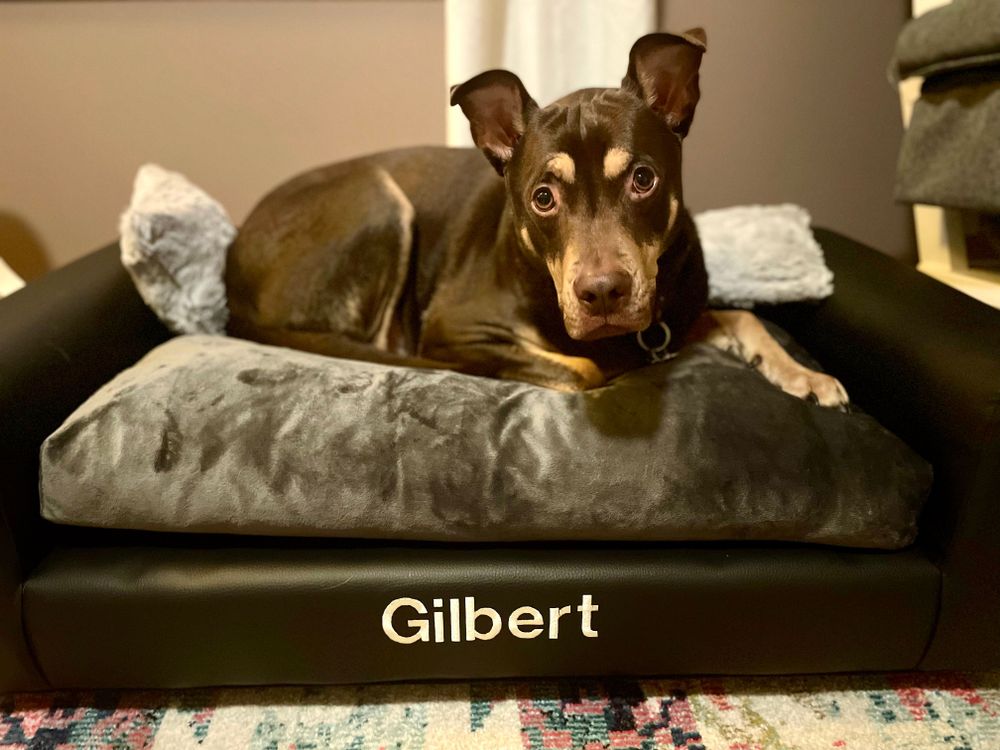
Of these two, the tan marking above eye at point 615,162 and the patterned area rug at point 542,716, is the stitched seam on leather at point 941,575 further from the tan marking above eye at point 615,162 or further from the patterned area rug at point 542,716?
the tan marking above eye at point 615,162

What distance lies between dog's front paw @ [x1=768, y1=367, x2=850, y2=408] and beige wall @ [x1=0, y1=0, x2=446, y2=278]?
1.33m

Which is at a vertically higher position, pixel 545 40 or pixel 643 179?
pixel 545 40

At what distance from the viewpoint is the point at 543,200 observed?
1.24m

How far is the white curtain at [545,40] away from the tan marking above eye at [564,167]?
855mm

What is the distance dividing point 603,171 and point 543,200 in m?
0.12

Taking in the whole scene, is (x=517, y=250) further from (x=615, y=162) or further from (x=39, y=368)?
(x=39, y=368)

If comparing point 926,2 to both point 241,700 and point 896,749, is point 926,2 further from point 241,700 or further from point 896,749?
point 241,700

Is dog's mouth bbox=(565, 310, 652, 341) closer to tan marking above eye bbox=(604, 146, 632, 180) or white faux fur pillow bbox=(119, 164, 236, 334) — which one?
tan marking above eye bbox=(604, 146, 632, 180)

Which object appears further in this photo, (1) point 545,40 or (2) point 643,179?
(1) point 545,40

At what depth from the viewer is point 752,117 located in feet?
7.08

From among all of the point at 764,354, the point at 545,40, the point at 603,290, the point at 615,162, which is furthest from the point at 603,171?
the point at 545,40

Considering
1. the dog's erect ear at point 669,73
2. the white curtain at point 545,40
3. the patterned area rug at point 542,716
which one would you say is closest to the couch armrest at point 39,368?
the patterned area rug at point 542,716

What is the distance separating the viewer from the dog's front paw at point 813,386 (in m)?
1.35

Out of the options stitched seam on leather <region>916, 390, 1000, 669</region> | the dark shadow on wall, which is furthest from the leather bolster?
stitched seam on leather <region>916, 390, 1000, 669</region>
